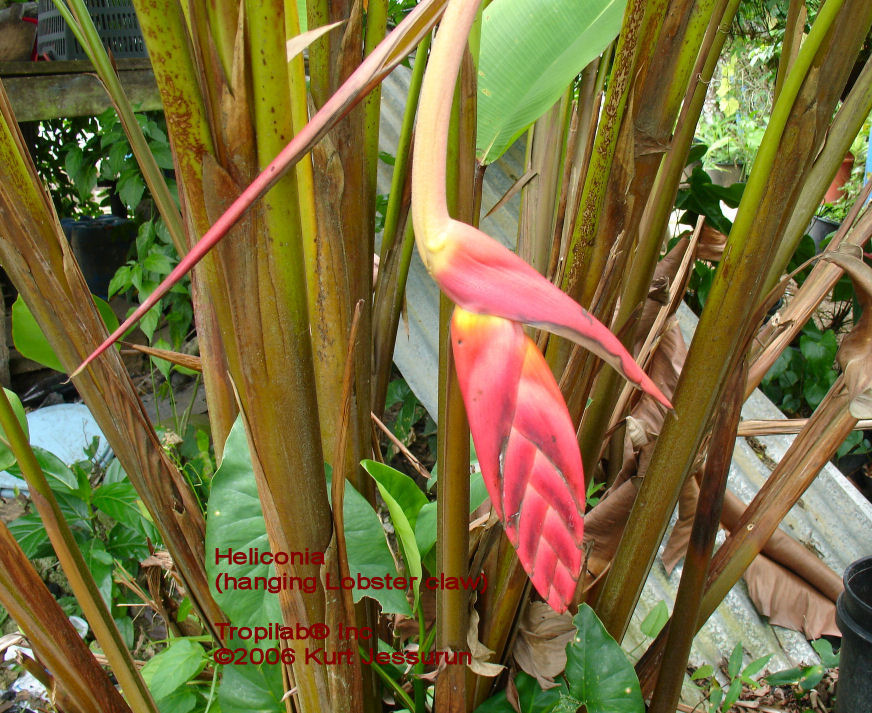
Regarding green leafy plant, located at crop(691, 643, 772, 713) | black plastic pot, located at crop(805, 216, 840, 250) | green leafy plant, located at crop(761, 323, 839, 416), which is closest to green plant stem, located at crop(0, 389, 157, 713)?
green leafy plant, located at crop(691, 643, 772, 713)

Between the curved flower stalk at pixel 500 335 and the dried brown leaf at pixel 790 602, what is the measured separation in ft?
3.56

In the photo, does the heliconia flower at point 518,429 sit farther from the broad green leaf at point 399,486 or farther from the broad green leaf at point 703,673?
the broad green leaf at point 703,673

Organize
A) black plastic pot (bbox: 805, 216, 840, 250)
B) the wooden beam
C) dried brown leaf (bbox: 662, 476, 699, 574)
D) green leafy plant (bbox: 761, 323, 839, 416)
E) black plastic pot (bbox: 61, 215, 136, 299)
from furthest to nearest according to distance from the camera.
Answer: black plastic pot (bbox: 805, 216, 840, 250)
black plastic pot (bbox: 61, 215, 136, 299)
green leafy plant (bbox: 761, 323, 839, 416)
the wooden beam
dried brown leaf (bbox: 662, 476, 699, 574)

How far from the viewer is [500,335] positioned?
0.15 meters

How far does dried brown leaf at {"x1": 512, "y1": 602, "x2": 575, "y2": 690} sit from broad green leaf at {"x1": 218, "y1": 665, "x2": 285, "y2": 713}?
0.20 m

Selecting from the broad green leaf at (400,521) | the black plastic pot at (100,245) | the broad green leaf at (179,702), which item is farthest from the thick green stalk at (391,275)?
the black plastic pot at (100,245)

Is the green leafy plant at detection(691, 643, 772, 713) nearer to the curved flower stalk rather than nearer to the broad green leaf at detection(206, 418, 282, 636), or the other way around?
the broad green leaf at detection(206, 418, 282, 636)

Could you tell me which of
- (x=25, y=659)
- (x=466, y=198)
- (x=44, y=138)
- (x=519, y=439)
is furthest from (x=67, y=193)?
(x=519, y=439)

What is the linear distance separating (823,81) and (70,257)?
1.36ft

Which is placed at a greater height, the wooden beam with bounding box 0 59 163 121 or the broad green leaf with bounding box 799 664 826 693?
the wooden beam with bounding box 0 59 163 121

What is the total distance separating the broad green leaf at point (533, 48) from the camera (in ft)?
1.36

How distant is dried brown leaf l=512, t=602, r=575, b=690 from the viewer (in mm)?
525

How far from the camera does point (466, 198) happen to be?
0.31 m

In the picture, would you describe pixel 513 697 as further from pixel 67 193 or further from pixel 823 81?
pixel 67 193
